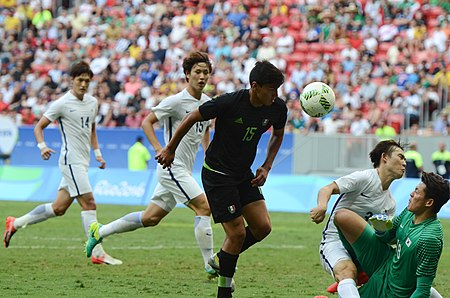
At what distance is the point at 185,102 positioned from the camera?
11523 millimetres

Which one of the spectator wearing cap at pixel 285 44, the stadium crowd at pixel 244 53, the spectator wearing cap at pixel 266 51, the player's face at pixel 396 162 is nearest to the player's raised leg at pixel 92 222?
the player's face at pixel 396 162

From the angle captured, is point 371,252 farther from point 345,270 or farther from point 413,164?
point 413,164

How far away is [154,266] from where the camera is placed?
12578 mm

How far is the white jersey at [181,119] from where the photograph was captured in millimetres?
11500

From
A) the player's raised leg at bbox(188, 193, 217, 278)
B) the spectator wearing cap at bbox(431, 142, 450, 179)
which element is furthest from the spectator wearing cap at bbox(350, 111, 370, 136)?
the player's raised leg at bbox(188, 193, 217, 278)

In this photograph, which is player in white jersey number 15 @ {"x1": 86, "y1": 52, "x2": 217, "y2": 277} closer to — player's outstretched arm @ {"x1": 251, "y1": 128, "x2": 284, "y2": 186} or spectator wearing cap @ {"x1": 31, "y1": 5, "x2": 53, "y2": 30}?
player's outstretched arm @ {"x1": 251, "y1": 128, "x2": 284, "y2": 186}

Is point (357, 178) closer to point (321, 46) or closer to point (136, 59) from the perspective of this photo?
point (321, 46)

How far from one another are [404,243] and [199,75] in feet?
13.5

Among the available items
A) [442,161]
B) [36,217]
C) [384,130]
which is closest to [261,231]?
[36,217]

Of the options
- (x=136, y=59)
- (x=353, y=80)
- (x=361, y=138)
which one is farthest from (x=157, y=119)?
(x=136, y=59)

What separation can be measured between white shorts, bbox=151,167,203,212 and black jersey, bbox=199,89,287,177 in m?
1.60

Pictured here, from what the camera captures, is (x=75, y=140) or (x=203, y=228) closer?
(x=203, y=228)

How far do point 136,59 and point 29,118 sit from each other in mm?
4234

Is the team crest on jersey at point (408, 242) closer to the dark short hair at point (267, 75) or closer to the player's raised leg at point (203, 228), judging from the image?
the dark short hair at point (267, 75)
